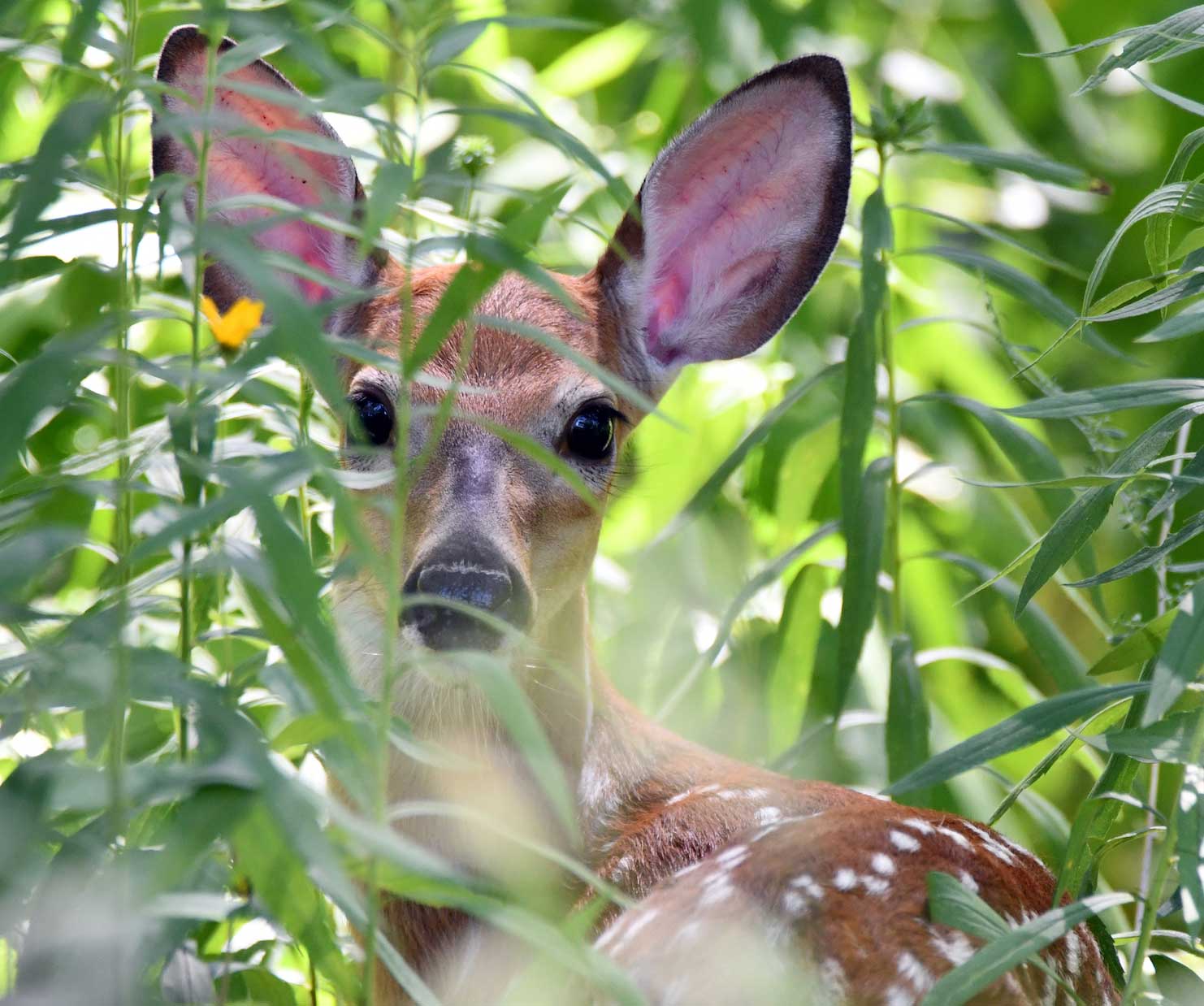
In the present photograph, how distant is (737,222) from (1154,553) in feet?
5.36

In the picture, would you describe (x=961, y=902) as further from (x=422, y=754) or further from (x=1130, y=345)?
(x=1130, y=345)

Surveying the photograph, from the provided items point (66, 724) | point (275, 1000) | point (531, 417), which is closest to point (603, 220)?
point (531, 417)

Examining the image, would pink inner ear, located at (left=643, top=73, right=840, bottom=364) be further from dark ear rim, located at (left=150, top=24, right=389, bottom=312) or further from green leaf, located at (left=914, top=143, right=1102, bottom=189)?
dark ear rim, located at (left=150, top=24, right=389, bottom=312)

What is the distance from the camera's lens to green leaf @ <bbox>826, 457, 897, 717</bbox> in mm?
3285

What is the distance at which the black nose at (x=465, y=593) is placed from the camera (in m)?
2.58

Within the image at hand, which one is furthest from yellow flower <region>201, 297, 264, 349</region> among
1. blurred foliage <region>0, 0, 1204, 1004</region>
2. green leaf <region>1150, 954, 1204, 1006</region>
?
green leaf <region>1150, 954, 1204, 1006</region>

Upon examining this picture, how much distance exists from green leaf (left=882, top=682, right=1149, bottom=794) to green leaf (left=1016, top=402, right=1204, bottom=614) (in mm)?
199

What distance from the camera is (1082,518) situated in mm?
2441

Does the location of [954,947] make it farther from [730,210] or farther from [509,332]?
[730,210]

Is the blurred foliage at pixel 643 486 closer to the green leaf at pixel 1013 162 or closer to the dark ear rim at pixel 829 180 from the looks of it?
the green leaf at pixel 1013 162

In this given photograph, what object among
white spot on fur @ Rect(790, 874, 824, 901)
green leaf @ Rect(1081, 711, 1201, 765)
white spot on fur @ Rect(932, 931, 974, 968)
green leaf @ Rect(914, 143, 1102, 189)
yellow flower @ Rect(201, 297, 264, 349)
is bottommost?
white spot on fur @ Rect(932, 931, 974, 968)

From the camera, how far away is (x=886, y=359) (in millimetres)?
3592

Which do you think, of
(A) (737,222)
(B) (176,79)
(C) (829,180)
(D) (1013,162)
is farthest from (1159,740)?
(B) (176,79)

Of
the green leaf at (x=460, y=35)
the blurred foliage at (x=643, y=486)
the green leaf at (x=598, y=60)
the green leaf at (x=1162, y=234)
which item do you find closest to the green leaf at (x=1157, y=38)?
the blurred foliage at (x=643, y=486)
